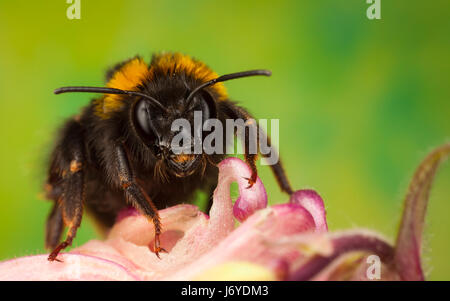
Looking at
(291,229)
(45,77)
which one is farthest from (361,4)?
(291,229)

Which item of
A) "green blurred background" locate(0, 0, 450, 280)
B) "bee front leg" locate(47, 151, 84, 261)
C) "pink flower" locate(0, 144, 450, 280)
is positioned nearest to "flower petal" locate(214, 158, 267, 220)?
"pink flower" locate(0, 144, 450, 280)

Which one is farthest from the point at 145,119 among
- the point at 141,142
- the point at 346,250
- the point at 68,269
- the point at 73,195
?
the point at 346,250

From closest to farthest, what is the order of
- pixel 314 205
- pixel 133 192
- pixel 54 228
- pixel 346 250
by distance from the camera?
pixel 346 250
pixel 314 205
pixel 133 192
pixel 54 228

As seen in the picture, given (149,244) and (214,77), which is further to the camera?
(214,77)

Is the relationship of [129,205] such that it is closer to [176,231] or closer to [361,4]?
[176,231]

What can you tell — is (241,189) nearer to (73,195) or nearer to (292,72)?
(73,195)

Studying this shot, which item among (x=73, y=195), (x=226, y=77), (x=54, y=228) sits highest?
(x=226, y=77)
